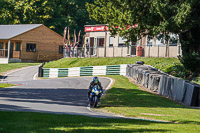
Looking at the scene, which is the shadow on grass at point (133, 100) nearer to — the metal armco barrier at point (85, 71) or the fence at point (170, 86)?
the fence at point (170, 86)

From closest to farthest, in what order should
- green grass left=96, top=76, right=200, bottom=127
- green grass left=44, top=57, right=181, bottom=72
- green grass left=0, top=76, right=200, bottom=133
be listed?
green grass left=0, top=76, right=200, bottom=133
green grass left=96, top=76, right=200, bottom=127
green grass left=44, top=57, right=181, bottom=72

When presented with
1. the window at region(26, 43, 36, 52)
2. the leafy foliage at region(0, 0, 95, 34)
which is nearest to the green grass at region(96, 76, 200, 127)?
the window at region(26, 43, 36, 52)

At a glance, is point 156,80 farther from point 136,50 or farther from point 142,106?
point 136,50

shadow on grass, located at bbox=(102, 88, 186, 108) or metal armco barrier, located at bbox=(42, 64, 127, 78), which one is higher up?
metal armco barrier, located at bbox=(42, 64, 127, 78)

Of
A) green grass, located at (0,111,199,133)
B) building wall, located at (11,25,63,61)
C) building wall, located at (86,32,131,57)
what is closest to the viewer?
green grass, located at (0,111,199,133)

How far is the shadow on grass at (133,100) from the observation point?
19562 millimetres

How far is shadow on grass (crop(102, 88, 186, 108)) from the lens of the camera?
1956cm

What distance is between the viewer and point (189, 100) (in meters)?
19.9

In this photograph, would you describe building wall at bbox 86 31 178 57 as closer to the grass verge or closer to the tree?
the grass verge

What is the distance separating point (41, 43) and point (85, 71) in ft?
71.6

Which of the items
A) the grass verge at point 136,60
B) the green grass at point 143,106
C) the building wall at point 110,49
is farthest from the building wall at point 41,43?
the green grass at point 143,106

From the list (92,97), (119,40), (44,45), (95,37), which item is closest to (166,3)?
(92,97)

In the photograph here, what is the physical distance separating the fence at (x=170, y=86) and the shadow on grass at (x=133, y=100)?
62cm

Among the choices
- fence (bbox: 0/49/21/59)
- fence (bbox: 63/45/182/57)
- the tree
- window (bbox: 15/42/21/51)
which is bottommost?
fence (bbox: 0/49/21/59)
